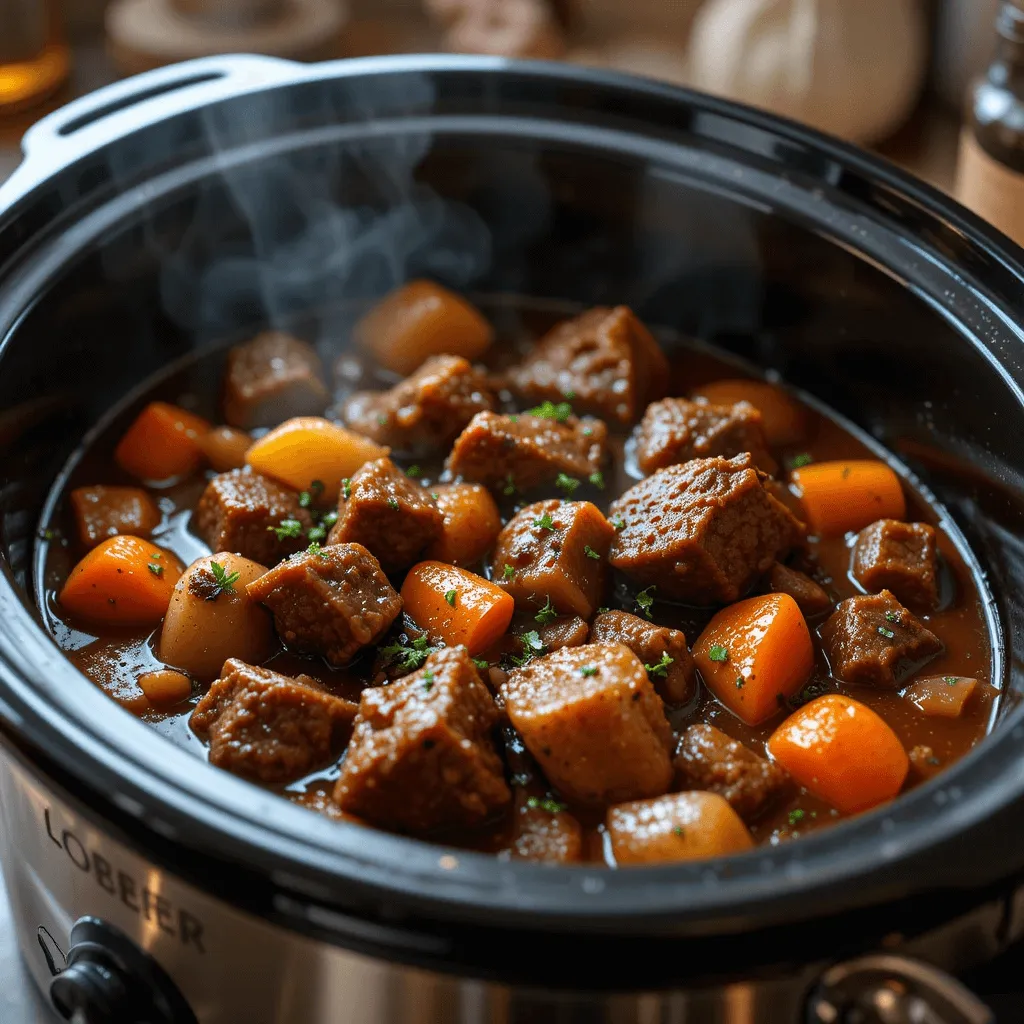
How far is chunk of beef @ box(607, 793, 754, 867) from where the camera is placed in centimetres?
183

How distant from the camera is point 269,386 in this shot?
9.07 ft

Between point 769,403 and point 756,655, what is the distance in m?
0.84

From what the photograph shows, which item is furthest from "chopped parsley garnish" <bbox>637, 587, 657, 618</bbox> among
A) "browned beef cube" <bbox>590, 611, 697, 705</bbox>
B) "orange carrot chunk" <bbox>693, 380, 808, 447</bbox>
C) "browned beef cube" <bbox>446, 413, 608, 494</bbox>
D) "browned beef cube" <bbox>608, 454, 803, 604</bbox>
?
"orange carrot chunk" <bbox>693, 380, 808, 447</bbox>

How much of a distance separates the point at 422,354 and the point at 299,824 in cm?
168

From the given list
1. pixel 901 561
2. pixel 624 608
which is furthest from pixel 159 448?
pixel 901 561

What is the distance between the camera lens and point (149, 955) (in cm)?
171

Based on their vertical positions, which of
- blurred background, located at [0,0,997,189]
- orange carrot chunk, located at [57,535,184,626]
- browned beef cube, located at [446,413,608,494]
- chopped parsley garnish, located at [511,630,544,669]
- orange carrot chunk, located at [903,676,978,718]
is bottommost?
orange carrot chunk, located at [57,535,184,626]

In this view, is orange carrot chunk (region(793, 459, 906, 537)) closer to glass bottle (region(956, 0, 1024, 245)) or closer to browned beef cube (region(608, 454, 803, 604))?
browned beef cube (region(608, 454, 803, 604))

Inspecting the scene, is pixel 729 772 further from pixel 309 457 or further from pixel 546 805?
pixel 309 457

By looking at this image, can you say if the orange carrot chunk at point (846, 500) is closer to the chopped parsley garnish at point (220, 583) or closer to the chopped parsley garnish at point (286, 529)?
the chopped parsley garnish at point (286, 529)

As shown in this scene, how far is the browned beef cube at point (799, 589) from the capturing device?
7.77 ft

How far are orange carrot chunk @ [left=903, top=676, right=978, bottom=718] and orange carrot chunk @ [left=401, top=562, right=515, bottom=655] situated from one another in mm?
723

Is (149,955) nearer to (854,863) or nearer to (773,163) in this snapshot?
(854,863)

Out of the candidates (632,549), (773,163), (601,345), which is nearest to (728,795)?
(632,549)
